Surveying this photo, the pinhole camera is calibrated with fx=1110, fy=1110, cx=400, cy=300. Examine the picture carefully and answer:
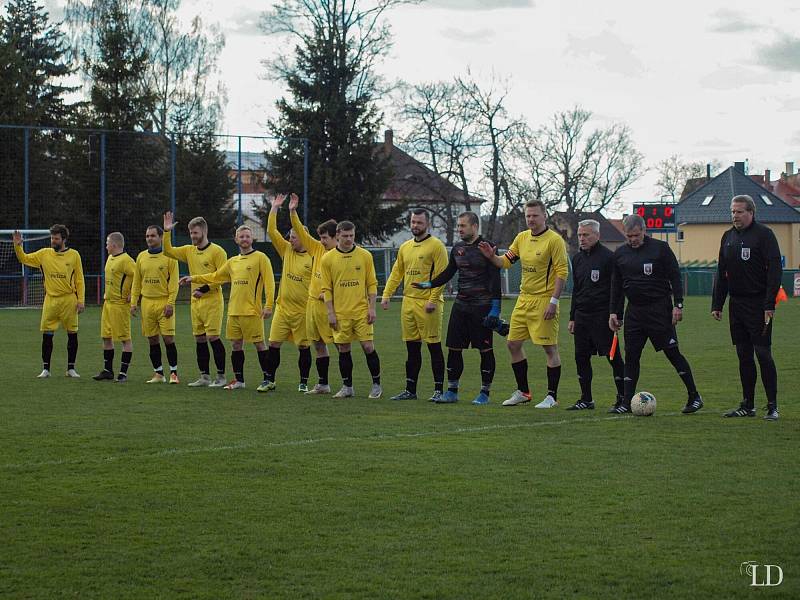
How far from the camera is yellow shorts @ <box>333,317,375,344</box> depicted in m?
12.9

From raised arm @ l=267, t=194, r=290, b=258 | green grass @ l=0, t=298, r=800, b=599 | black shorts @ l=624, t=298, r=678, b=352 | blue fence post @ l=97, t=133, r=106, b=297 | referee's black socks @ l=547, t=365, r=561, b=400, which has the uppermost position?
blue fence post @ l=97, t=133, r=106, b=297

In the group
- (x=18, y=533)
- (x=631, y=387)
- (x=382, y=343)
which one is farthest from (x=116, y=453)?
(x=382, y=343)

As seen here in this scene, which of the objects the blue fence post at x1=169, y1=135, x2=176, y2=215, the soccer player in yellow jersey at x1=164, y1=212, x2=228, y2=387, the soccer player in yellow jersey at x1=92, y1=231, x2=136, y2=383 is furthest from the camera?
the blue fence post at x1=169, y1=135, x2=176, y2=215

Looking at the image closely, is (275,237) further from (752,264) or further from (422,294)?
(752,264)

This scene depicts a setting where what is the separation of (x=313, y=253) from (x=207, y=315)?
1.79 metres

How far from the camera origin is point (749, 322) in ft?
35.2

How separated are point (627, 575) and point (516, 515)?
51.6 inches

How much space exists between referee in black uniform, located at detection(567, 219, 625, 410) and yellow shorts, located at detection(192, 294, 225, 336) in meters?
4.92

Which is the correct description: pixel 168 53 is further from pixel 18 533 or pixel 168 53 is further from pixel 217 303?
pixel 18 533

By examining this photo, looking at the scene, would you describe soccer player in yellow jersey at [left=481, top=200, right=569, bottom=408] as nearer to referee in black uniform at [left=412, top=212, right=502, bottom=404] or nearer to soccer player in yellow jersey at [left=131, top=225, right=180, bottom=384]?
referee in black uniform at [left=412, top=212, right=502, bottom=404]

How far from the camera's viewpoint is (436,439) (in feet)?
30.9

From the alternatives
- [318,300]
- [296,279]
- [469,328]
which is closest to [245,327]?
[296,279]

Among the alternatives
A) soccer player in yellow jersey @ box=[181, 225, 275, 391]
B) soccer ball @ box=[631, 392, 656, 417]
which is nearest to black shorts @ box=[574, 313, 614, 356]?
soccer ball @ box=[631, 392, 656, 417]

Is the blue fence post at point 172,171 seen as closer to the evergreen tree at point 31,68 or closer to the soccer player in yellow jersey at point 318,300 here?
the evergreen tree at point 31,68
